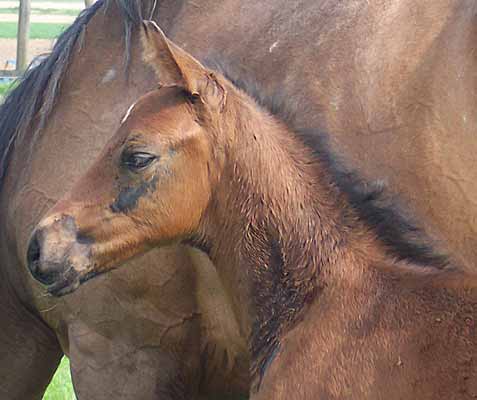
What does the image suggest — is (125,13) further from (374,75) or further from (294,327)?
(294,327)

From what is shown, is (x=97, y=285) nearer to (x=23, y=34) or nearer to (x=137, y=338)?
(x=137, y=338)

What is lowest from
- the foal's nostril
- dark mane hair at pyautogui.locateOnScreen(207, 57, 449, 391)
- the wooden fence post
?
the wooden fence post

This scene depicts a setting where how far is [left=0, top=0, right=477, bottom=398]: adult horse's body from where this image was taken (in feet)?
10.8

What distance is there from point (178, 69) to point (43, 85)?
1.25 meters

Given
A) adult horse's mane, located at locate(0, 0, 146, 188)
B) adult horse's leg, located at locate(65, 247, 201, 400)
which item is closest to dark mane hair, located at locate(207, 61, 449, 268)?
adult horse's leg, located at locate(65, 247, 201, 400)

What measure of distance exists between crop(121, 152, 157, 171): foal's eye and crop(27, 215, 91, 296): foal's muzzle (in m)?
0.24

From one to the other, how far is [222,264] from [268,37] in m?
0.94

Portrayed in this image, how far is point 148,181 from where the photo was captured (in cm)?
310

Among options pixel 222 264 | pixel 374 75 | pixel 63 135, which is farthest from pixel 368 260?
pixel 63 135

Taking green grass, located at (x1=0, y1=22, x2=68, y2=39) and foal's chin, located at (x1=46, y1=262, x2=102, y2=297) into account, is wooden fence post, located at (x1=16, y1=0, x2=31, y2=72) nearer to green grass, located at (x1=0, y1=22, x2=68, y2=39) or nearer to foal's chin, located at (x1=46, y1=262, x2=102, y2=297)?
green grass, located at (x1=0, y1=22, x2=68, y2=39)

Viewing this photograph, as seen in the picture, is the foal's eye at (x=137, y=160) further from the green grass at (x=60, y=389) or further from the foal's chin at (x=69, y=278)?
the green grass at (x=60, y=389)

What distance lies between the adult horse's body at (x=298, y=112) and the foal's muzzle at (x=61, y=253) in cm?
65

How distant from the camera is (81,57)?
13.6 feet

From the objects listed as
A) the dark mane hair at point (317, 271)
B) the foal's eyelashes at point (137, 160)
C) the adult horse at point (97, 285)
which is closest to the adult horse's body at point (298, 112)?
the adult horse at point (97, 285)
